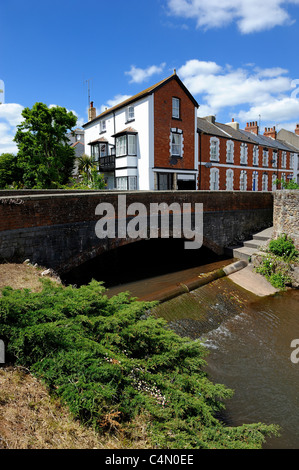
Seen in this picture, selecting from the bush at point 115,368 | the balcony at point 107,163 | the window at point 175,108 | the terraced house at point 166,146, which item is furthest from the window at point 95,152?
the bush at point 115,368

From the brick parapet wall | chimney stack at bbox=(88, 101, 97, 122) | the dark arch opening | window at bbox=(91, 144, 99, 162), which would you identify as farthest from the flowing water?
chimney stack at bbox=(88, 101, 97, 122)

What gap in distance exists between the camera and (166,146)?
953 inches

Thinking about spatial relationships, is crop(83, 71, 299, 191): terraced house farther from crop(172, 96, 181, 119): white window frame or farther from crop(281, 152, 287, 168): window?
crop(281, 152, 287, 168): window

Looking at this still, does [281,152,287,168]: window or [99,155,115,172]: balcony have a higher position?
[281,152,287,168]: window

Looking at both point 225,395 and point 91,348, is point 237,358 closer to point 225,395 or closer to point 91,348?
point 225,395

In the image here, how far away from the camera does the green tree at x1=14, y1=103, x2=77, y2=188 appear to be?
27047mm

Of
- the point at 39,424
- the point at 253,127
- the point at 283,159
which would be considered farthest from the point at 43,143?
the point at 283,159

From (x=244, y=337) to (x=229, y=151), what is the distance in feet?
81.5

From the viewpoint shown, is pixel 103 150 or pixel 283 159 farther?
pixel 283 159

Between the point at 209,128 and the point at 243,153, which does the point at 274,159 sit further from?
the point at 209,128

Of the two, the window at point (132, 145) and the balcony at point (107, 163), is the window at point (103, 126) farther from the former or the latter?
the window at point (132, 145)

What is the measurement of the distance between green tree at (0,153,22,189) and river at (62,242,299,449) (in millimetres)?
23610

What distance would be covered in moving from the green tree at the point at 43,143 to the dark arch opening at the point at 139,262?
14369 mm

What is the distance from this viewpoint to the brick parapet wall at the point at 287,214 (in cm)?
1602
